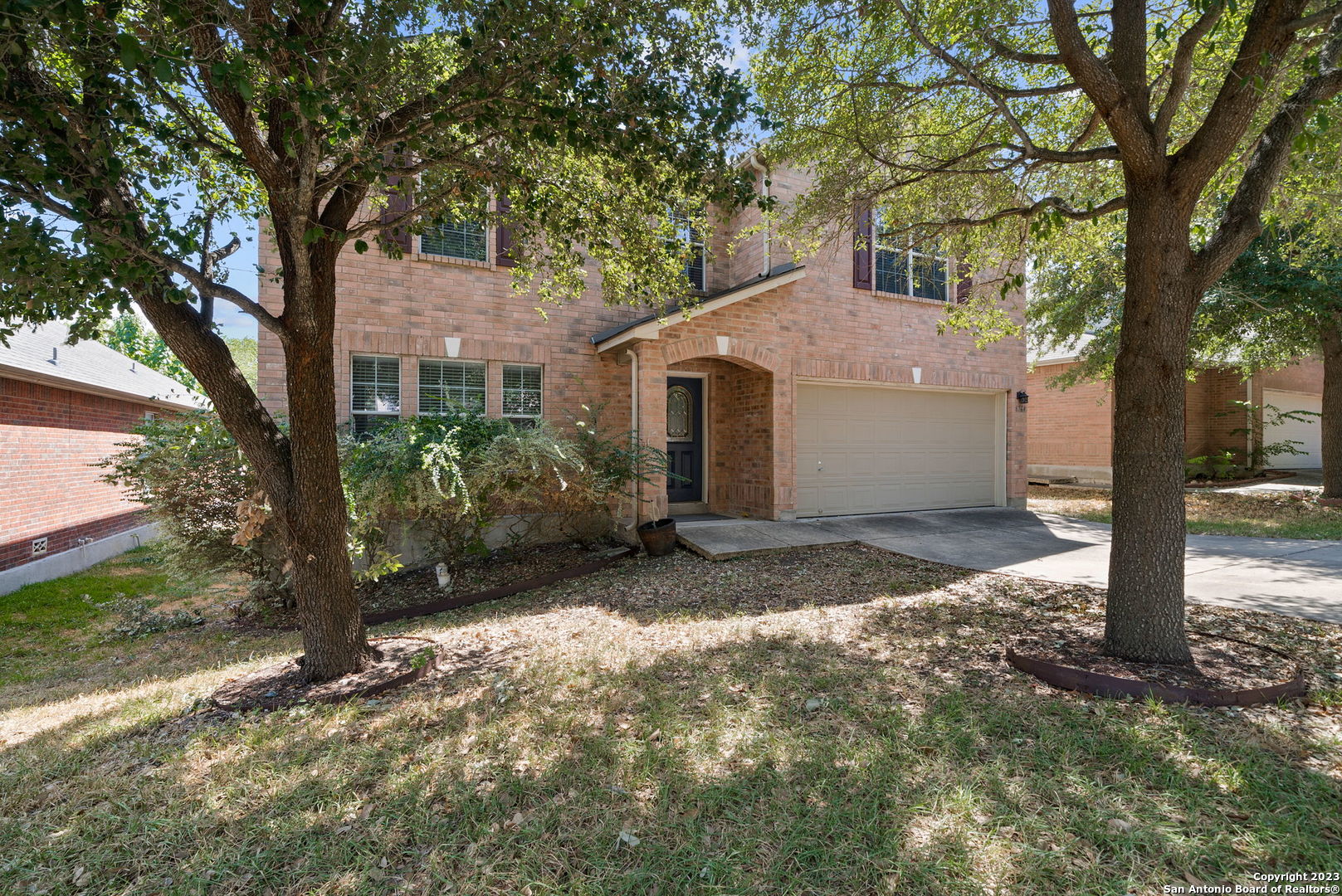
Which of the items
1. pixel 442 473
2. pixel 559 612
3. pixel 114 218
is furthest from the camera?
pixel 442 473

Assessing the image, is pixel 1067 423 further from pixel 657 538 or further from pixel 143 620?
pixel 143 620

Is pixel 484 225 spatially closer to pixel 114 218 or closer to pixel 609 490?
pixel 114 218

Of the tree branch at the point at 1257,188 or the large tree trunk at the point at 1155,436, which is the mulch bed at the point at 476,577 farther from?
the tree branch at the point at 1257,188

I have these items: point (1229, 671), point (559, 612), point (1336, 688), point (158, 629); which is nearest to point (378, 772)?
point (559, 612)

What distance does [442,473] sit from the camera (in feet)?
22.0

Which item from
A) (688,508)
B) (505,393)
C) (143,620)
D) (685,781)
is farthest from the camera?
(688,508)

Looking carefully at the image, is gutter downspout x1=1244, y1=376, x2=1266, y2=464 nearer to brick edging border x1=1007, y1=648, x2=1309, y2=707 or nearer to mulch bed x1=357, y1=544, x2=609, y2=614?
brick edging border x1=1007, y1=648, x2=1309, y2=707

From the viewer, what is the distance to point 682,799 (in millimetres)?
2652

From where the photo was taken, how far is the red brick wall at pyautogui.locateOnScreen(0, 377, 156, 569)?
8.41 metres

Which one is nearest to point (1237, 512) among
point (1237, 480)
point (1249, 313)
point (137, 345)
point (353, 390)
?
point (1249, 313)

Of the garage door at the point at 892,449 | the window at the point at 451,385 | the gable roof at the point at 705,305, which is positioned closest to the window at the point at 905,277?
the garage door at the point at 892,449

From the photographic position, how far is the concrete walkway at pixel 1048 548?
5.72m

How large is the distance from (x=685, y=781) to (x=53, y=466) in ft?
38.8

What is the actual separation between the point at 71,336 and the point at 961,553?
9.00m
